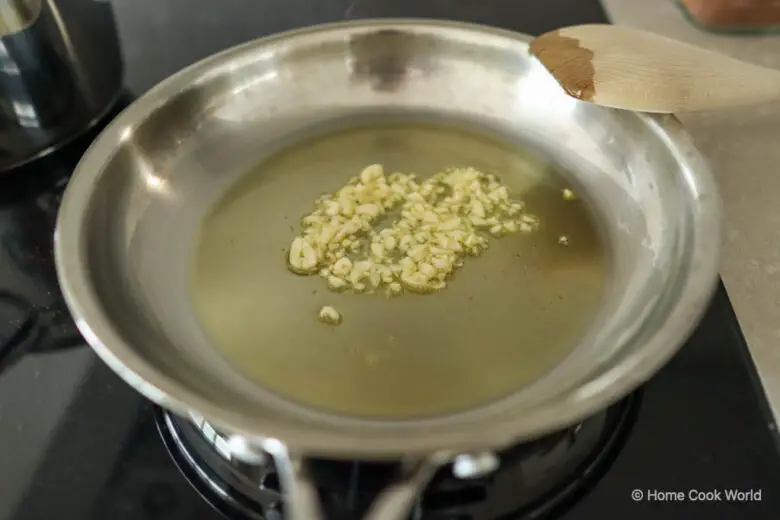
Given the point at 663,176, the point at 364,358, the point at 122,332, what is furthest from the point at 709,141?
the point at 122,332

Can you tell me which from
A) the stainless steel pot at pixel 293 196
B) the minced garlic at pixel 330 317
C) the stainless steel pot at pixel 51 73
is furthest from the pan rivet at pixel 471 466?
the stainless steel pot at pixel 51 73

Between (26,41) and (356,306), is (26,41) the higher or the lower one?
the higher one

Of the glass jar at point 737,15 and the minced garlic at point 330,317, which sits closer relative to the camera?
the minced garlic at point 330,317

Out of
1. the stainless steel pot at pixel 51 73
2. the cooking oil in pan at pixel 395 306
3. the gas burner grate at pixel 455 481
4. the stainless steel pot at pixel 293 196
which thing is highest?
the stainless steel pot at pixel 51 73

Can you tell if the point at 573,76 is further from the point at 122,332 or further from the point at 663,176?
the point at 122,332

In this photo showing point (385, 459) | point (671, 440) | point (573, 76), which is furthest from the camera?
point (573, 76)

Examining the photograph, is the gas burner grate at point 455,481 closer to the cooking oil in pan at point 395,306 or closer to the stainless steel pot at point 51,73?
the cooking oil in pan at point 395,306
